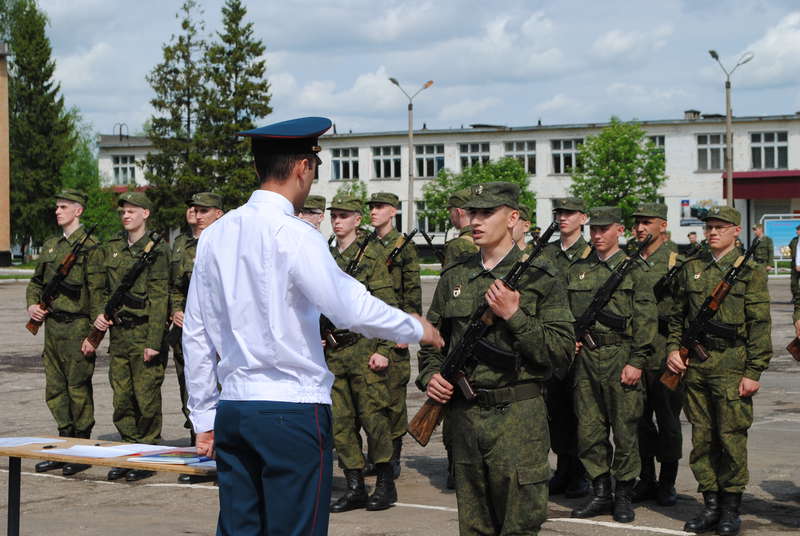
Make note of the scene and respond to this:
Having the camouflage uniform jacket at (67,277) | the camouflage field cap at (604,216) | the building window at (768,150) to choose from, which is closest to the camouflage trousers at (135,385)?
the camouflage uniform jacket at (67,277)

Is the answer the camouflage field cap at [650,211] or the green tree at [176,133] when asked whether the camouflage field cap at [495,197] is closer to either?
the camouflage field cap at [650,211]

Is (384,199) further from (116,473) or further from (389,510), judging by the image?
(116,473)

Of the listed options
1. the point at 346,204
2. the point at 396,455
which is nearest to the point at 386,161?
the point at 396,455

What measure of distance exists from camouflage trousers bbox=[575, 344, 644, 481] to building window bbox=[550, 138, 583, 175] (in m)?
63.8

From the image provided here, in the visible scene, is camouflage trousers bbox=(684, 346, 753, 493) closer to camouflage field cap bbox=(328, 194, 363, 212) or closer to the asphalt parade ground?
the asphalt parade ground

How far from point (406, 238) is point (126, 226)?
2533 millimetres

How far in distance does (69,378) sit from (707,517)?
220 inches

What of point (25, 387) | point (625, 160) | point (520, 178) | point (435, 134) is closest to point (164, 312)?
point (25, 387)

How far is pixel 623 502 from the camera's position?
7723 millimetres

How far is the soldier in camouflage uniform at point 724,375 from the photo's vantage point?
23.9 ft

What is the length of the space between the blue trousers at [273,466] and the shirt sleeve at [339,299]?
14.8 inches

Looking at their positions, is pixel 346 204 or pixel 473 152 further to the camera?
pixel 473 152

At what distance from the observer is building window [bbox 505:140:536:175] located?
236 feet

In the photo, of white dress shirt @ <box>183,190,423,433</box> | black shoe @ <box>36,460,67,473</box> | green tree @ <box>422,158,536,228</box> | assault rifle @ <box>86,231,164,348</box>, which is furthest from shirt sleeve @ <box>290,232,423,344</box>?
green tree @ <box>422,158,536,228</box>
